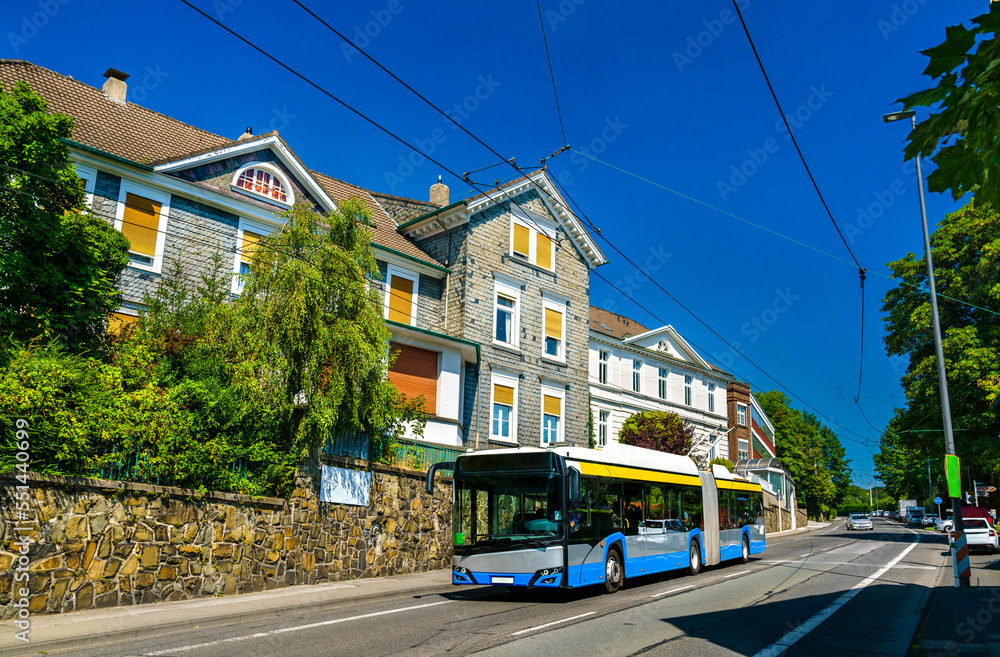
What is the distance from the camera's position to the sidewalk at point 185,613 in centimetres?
885

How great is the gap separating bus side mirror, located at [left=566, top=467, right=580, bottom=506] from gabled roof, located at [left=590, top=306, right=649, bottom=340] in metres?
24.3

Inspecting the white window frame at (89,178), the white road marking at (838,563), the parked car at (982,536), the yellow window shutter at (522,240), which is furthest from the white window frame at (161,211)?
the parked car at (982,536)

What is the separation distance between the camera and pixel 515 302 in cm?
2720

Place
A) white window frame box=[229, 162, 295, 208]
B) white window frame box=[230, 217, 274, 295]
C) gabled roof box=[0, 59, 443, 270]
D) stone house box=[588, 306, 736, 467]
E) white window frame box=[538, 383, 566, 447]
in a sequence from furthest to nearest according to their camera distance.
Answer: stone house box=[588, 306, 736, 467]
white window frame box=[538, 383, 566, 447]
white window frame box=[229, 162, 295, 208]
white window frame box=[230, 217, 274, 295]
gabled roof box=[0, 59, 443, 270]

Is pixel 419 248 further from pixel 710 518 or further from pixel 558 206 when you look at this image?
pixel 710 518

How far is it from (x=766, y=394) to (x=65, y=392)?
90130 mm

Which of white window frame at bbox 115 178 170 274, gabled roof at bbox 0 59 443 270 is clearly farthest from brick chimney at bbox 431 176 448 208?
white window frame at bbox 115 178 170 274

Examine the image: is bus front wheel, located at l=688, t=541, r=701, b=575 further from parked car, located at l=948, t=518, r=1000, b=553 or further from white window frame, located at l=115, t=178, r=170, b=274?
parked car, located at l=948, t=518, r=1000, b=553

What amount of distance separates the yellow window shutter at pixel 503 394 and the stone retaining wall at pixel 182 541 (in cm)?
758

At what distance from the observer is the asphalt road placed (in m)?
8.25

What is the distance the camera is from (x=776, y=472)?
52.6 meters

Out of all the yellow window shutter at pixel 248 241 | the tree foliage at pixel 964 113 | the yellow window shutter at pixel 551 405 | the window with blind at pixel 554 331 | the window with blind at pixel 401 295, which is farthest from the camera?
the window with blind at pixel 554 331

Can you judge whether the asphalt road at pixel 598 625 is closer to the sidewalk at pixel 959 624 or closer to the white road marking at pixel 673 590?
the white road marking at pixel 673 590

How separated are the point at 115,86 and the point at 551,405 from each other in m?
18.5
